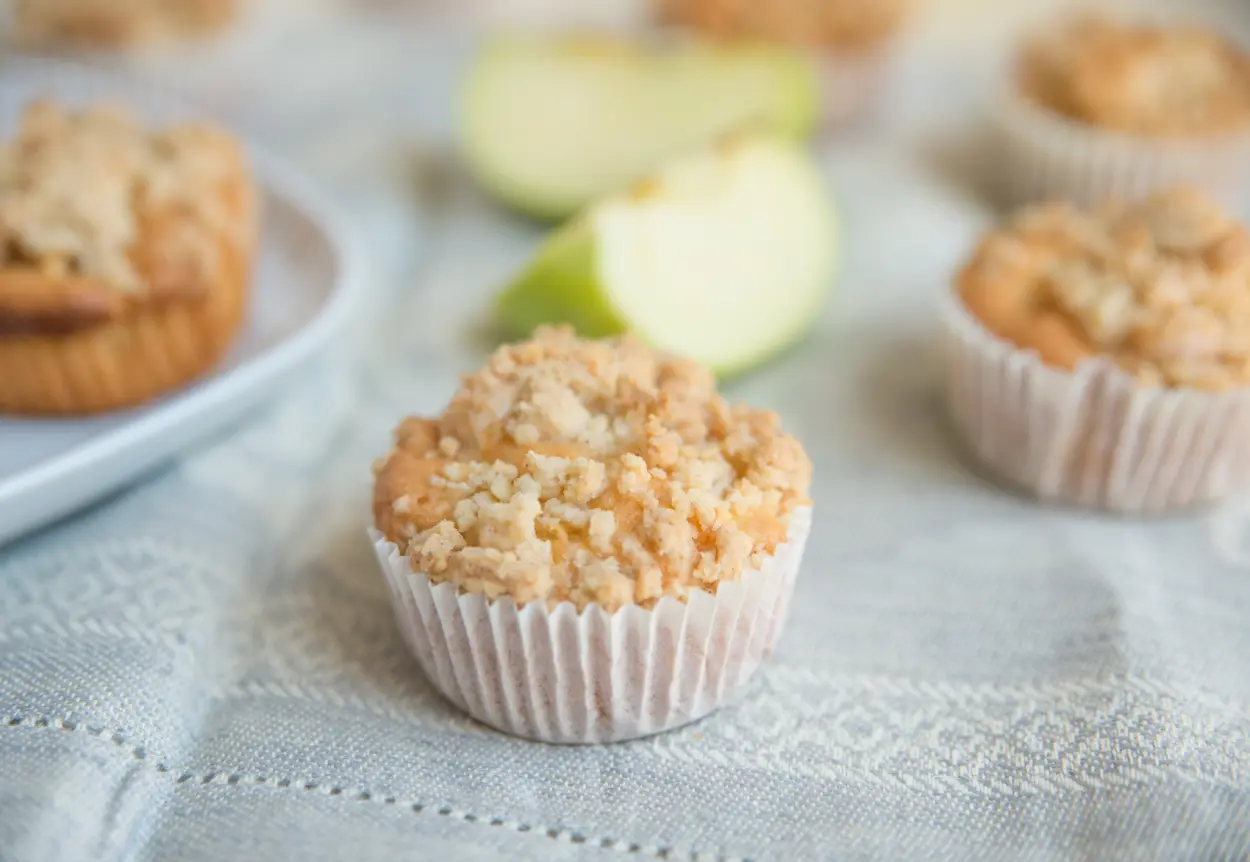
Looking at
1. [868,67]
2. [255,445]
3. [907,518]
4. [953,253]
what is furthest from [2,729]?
[868,67]

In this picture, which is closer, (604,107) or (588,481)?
(588,481)

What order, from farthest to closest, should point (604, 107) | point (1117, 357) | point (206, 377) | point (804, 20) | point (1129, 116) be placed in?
point (804, 20) < point (604, 107) < point (1129, 116) < point (206, 377) < point (1117, 357)

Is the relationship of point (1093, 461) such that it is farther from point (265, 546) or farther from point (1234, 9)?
point (1234, 9)

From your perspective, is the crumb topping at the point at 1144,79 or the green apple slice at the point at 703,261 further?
the crumb topping at the point at 1144,79

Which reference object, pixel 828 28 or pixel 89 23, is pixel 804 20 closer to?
pixel 828 28

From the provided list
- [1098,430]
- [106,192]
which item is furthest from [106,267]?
[1098,430]

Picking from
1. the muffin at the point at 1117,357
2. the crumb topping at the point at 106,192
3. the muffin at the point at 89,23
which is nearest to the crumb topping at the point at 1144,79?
the muffin at the point at 1117,357

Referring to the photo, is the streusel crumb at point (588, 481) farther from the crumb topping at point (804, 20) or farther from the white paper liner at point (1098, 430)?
the crumb topping at point (804, 20)
